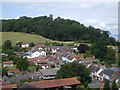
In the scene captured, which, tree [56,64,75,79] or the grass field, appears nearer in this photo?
tree [56,64,75,79]

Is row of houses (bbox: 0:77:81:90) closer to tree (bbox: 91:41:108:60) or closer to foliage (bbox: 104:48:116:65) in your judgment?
foliage (bbox: 104:48:116:65)

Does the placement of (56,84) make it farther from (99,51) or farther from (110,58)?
(99,51)

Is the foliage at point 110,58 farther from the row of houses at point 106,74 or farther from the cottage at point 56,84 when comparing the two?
the cottage at point 56,84

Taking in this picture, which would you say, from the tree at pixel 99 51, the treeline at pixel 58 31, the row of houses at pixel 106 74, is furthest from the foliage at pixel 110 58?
the treeline at pixel 58 31

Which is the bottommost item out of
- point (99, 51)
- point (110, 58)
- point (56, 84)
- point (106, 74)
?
point (106, 74)

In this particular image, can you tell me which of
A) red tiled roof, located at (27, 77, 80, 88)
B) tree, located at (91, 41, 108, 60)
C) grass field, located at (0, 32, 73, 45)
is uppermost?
grass field, located at (0, 32, 73, 45)

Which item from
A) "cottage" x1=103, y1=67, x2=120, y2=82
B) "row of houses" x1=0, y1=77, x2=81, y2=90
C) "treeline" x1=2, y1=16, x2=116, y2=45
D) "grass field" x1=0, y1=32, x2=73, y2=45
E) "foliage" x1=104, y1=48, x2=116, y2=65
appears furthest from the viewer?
"treeline" x1=2, y1=16, x2=116, y2=45

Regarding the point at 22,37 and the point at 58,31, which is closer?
the point at 58,31

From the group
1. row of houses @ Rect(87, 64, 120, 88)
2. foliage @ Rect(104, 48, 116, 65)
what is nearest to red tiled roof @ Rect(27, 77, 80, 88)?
row of houses @ Rect(87, 64, 120, 88)

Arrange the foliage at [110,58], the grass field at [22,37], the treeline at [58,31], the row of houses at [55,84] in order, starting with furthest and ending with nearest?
the treeline at [58,31] < the grass field at [22,37] < the foliage at [110,58] < the row of houses at [55,84]

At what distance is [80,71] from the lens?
24.6ft

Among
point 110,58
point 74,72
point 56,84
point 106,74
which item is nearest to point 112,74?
point 106,74

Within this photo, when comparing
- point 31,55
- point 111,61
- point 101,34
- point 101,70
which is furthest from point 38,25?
point 101,70

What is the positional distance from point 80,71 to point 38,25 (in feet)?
66.5
